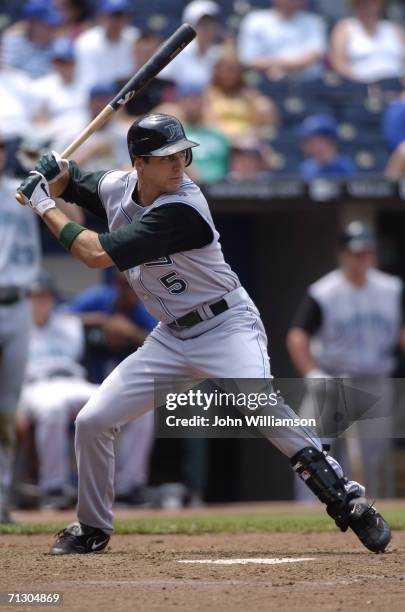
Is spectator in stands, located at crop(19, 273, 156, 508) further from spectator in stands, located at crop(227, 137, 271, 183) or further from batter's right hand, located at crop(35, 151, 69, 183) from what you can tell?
batter's right hand, located at crop(35, 151, 69, 183)

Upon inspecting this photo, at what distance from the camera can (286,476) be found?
10.3m

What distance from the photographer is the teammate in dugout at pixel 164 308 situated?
4.67 metres

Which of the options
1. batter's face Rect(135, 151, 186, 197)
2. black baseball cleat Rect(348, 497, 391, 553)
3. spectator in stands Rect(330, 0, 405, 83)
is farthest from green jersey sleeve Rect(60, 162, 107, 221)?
spectator in stands Rect(330, 0, 405, 83)

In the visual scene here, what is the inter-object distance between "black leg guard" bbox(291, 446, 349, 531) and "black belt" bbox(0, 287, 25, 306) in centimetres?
231

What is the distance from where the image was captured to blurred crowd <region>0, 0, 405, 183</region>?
991 cm

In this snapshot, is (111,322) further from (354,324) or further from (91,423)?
(91,423)

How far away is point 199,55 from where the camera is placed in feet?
36.0

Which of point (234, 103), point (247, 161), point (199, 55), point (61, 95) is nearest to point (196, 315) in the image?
point (247, 161)

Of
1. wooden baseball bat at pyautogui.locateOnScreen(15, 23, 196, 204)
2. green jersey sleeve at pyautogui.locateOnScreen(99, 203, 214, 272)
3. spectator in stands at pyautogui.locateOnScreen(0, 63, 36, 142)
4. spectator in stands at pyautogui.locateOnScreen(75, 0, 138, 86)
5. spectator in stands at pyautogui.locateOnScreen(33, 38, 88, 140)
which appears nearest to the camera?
green jersey sleeve at pyautogui.locateOnScreen(99, 203, 214, 272)

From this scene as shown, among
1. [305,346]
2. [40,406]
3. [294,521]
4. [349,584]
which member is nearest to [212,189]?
[305,346]

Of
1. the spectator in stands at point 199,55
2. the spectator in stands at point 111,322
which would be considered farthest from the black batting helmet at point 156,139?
the spectator in stands at point 199,55

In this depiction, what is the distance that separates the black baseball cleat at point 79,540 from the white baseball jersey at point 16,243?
1796 millimetres

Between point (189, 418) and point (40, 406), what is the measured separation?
2.59 m

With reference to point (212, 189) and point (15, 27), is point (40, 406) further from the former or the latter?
point (15, 27)
